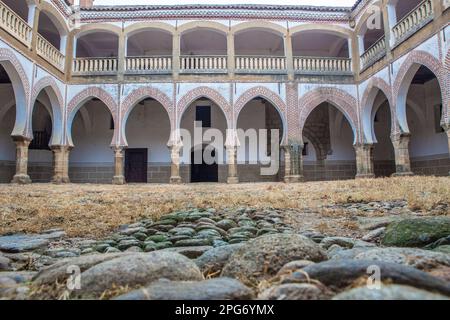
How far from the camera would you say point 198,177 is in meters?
19.8

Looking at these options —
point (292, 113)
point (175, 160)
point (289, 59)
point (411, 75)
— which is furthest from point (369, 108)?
point (175, 160)

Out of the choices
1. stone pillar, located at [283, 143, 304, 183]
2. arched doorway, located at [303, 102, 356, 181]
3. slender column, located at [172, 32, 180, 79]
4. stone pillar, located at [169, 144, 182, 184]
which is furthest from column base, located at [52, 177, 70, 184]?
arched doorway, located at [303, 102, 356, 181]

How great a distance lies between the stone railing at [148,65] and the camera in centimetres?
1667

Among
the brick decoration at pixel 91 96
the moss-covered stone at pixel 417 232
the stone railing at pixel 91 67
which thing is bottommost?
the moss-covered stone at pixel 417 232

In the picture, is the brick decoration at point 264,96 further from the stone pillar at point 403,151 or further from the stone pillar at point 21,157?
the stone pillar at point 21,157

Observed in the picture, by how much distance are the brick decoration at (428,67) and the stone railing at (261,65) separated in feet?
18.3

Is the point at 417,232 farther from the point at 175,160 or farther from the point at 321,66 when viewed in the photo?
the point at 321,66

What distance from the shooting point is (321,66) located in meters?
17.1

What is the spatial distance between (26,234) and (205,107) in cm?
1627

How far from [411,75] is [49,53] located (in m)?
16.7

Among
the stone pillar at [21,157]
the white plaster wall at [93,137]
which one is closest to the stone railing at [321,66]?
the white plaster wall at [93,137]

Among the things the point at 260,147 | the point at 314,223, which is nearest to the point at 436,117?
the point at 260,147
